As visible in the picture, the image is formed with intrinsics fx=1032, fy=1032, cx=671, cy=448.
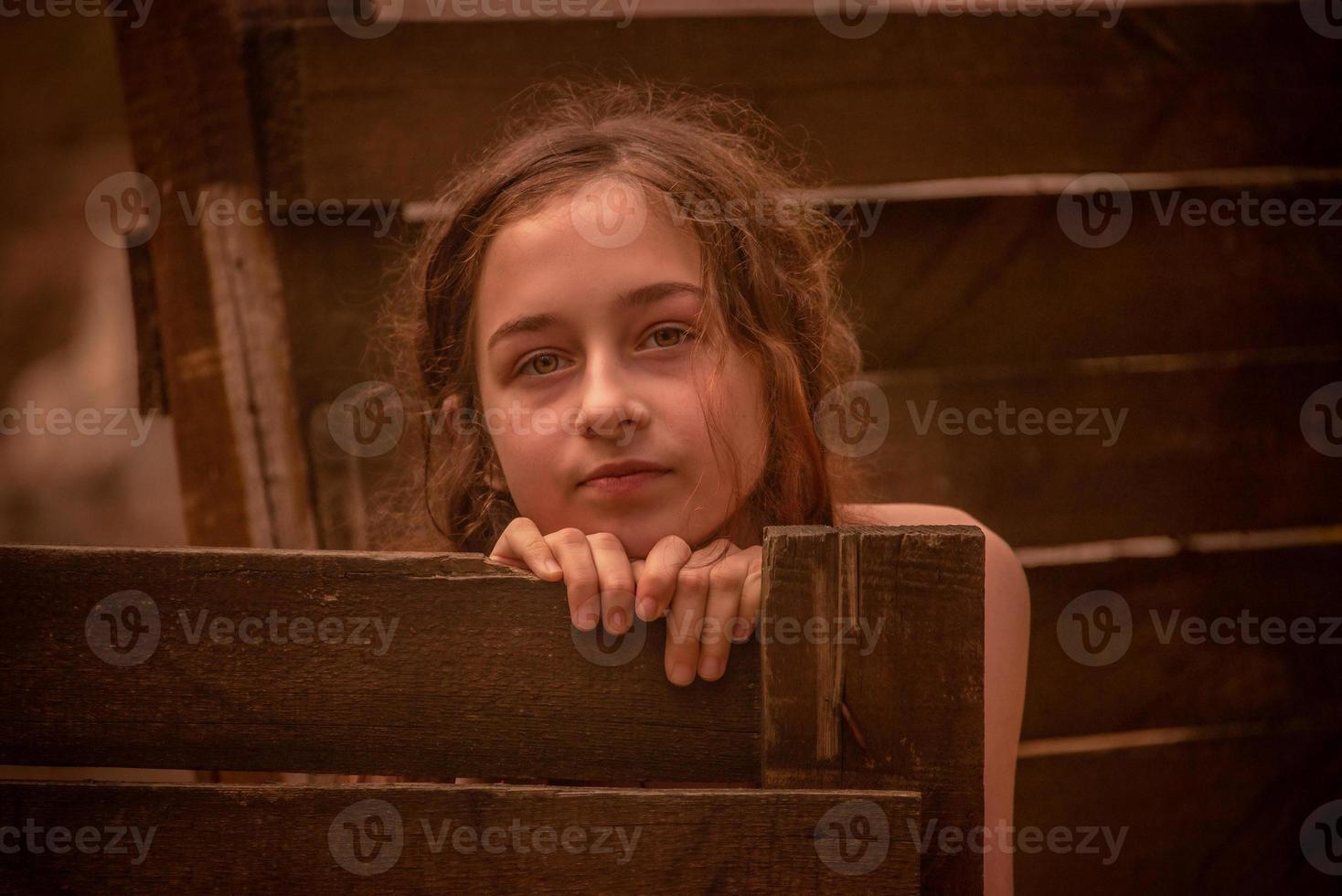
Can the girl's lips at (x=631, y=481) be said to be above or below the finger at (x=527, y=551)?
above

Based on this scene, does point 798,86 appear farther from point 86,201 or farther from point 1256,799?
point 86,201

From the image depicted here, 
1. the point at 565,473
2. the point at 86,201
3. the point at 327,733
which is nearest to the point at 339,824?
the point at 327,733

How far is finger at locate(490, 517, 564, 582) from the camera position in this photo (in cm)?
95

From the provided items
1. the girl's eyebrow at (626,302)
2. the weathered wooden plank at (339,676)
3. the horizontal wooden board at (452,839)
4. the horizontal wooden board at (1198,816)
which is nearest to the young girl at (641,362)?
the girl's eyebrow at (626,302)

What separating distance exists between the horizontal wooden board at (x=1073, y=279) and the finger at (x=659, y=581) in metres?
0.92

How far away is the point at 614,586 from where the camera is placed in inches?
36.2

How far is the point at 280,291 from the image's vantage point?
1.72 m

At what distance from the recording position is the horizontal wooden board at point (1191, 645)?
5.85 ft

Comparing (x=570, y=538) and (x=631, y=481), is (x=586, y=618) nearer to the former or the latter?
(x=570, y=538)

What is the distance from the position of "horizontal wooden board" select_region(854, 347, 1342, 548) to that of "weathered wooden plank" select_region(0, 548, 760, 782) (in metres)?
0.96

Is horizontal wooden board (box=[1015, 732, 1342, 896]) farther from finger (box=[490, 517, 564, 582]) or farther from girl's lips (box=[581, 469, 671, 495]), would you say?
finger (box=[490, 517, 564, 582])

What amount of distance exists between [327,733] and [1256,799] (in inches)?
66.0

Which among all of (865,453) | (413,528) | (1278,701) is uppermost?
(865,453)

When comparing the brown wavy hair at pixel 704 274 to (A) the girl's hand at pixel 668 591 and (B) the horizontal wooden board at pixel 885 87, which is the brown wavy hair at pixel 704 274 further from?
(A) the girl's hand at pixel 668 591
